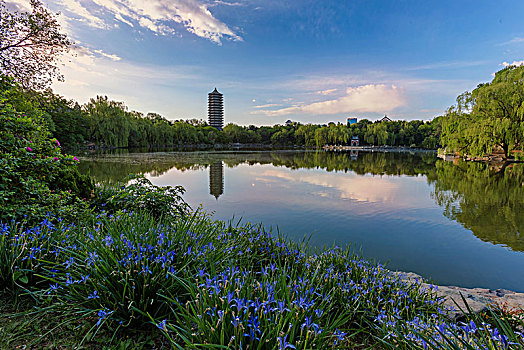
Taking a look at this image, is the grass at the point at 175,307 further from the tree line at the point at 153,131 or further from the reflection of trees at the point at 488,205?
the tree line at the point at 153,131

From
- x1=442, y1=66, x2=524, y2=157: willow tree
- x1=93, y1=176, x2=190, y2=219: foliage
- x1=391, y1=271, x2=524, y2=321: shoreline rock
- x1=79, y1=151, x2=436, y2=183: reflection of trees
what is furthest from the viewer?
x1=442, y1=66, x2=524, y2=157: willow tree

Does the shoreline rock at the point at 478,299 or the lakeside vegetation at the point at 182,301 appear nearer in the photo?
the lakeside vegetation at the point at 182,301

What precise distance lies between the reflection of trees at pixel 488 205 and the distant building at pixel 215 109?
12692 cm

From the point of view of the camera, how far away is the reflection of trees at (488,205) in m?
7.41

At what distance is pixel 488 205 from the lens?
10352 mm

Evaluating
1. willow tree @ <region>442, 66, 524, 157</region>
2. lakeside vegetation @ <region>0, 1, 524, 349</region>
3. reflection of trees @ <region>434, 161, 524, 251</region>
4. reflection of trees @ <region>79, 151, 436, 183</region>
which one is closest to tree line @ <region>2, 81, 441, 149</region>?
reflection of trees @ <region>79, 151, 436, 183</region>

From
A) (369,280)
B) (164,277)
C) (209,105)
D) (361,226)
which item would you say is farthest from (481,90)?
(209,105)

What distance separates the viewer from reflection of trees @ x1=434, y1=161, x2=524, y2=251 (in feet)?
24.3

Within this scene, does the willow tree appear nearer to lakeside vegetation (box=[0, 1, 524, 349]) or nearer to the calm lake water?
the calm lake water

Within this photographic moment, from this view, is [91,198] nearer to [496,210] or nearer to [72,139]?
[496,210]

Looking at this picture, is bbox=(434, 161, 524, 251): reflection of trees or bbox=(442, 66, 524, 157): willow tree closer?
bbox=(434, 161, 524, 251): reflection of trees

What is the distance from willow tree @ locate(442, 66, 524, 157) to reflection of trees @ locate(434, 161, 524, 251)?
10454 mm

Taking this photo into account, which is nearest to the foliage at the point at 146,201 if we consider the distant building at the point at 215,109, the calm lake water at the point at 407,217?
the calm lake water at the point at 407,217

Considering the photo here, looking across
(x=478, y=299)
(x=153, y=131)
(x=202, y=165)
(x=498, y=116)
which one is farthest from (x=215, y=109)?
(x=478, y=299)
